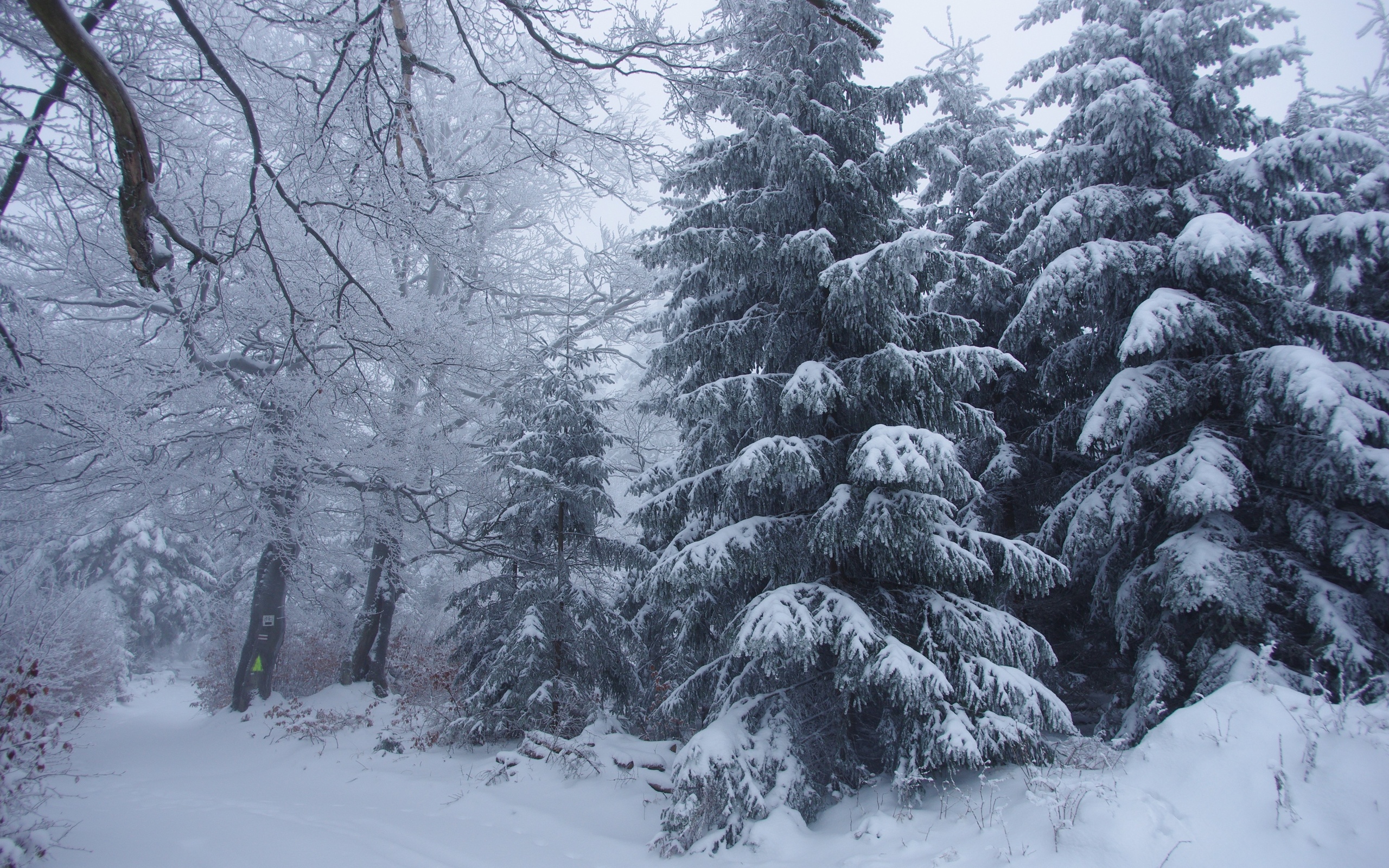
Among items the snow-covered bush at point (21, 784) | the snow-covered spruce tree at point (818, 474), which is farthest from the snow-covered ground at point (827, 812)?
the snow-covered spruce tree at point (818, 474)

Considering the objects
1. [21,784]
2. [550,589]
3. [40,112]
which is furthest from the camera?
[550,589]

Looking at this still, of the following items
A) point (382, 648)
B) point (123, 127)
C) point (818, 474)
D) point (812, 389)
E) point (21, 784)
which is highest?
point (123, 127)

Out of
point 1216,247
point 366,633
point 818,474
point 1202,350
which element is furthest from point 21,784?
point 1202,350

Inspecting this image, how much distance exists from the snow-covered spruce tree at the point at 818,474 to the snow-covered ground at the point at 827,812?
1.62 ft

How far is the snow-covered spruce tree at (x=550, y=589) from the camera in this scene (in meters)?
9.48

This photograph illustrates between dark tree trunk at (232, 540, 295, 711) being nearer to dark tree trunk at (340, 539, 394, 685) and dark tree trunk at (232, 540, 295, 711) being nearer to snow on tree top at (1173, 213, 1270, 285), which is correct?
dark tree trunk at (340, 539, 394, 685)

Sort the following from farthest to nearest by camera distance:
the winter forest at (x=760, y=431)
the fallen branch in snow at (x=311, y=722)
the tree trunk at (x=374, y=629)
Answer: the tree trunk at (x=374, y=629), the fallen branch in snow at (x=311, y=722), the winter forest at (x=760, y=431)

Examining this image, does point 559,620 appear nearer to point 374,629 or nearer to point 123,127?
point 374,629

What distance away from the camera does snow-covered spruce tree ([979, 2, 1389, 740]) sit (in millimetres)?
6336

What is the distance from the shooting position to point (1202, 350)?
774 cm

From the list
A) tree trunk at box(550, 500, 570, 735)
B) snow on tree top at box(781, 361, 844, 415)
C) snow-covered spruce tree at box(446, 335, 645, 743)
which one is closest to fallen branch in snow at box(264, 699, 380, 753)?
snow-covered spruce tree at box(446, 335, 645, 743)

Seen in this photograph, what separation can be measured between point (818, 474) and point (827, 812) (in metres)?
3.24

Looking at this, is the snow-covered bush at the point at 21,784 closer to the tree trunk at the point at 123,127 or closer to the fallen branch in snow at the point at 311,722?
the tree trunk at the point at 123,127

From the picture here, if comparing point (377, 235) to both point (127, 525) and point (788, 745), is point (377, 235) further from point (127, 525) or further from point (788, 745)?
point (127, 525)
